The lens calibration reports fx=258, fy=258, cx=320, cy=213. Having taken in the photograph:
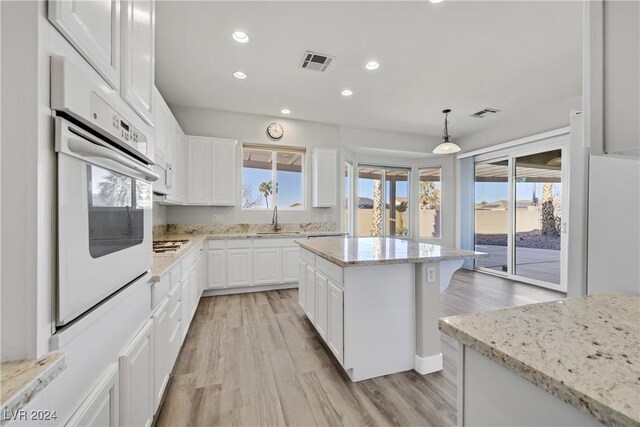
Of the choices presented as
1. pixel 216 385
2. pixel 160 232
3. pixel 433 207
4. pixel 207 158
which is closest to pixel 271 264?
pixel 160 232

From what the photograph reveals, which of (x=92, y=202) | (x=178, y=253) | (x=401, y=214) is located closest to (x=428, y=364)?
(x=178, y=253)

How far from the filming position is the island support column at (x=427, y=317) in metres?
2.00

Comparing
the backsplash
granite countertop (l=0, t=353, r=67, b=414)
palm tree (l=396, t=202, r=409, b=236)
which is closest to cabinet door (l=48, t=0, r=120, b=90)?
granite countertop (l=0, t=353, r=67, b=414)

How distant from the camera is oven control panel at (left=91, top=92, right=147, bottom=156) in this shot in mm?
776

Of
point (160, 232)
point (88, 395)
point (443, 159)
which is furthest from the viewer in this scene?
point (443, 159)

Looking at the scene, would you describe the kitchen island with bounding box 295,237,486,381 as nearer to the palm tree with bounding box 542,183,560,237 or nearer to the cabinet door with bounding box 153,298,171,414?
the cabinet door with bounding box 153,298,171,414

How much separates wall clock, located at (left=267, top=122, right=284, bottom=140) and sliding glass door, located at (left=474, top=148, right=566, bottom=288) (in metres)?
4.29

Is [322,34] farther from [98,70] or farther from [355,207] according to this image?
[355,207]

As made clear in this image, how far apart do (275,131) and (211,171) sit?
132cm

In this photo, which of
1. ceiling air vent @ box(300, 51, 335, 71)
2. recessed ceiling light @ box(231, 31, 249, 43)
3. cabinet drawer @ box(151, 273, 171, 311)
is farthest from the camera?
ceiling air vent @ box(300, 51, 335, 71)

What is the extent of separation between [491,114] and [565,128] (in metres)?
1.03

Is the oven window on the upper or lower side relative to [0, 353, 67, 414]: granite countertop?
upper

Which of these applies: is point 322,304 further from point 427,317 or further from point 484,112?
point 484,112

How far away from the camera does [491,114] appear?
4.47 meters
